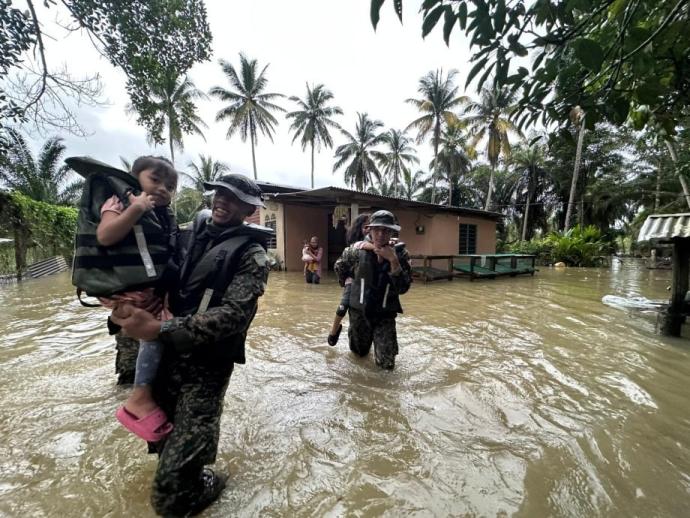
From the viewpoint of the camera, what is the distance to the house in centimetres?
1282

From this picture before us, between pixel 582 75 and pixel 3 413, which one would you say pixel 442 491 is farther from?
pixel 3 413

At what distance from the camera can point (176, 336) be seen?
1412 mm

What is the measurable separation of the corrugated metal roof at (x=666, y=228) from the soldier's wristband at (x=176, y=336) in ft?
19.5

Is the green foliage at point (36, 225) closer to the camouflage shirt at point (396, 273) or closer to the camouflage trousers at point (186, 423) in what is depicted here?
the camouflage shirt at point (396, 273)

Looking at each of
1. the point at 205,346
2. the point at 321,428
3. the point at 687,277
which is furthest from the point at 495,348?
the point at 205,346

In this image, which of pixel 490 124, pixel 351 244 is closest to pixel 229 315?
pixel 351 244

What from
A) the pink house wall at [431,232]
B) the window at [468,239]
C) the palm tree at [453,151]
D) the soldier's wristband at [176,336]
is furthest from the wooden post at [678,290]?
the palm tree at [453,151]

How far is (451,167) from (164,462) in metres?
33.5

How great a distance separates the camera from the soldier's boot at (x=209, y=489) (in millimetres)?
1665

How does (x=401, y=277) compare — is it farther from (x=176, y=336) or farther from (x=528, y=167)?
(x=528, y=167)

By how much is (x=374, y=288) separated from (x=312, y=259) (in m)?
6.78

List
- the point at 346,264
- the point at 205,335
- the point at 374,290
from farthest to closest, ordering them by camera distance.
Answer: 1. the point at 346,264
2. the point at 374,290
3. the point at 205,335

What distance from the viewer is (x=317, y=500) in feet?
6.06

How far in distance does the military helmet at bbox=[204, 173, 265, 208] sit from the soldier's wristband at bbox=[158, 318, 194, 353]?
0.69 metres
